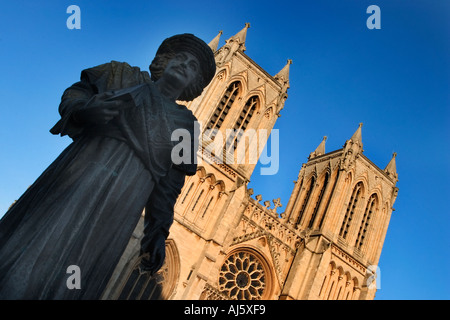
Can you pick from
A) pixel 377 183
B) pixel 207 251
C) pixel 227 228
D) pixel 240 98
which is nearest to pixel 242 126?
pixel 240 98

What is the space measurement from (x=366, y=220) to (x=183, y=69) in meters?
23.8

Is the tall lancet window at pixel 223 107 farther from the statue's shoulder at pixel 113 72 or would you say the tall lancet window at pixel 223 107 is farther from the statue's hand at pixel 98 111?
the statue's hand at pixel 98 111

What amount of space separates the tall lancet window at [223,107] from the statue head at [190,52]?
1599 centimetres

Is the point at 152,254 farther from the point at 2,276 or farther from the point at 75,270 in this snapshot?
the point at 2,276

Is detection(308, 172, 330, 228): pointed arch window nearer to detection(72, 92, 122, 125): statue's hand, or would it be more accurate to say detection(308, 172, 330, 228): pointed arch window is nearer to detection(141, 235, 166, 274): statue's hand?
detection(141, 235, 166, 274): statue's hand

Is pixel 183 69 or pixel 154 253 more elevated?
pixel 183 69

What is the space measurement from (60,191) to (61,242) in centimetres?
24

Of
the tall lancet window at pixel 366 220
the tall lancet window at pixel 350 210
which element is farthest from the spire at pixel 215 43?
the tall lancet window at pixel 366 220

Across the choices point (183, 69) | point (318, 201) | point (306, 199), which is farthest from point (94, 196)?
point (306, 199)

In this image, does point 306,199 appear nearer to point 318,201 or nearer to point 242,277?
point 318,201

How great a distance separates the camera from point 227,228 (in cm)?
1712

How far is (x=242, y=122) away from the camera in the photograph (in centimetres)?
2003

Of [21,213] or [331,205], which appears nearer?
[21,213]

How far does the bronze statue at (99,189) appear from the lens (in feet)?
5.43
